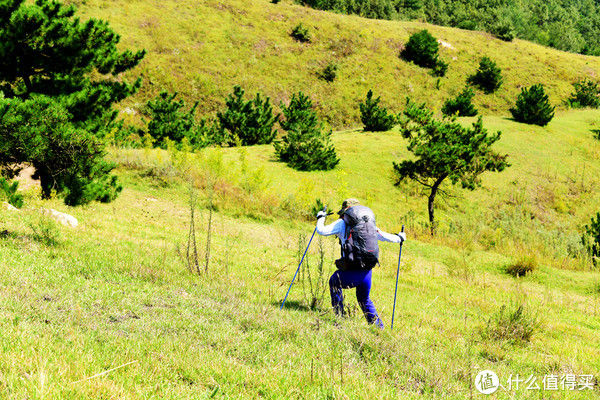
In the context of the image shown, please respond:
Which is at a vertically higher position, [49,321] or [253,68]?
[253,68]

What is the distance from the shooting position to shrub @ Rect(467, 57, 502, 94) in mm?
49500

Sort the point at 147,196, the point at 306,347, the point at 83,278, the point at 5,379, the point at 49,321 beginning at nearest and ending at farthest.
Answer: the point at 5,379 → the point at 49,321 → the point at 306,347 → the point at 83,278 → the point at 147,196

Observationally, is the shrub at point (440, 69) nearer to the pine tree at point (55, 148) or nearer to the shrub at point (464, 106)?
the shrub at point (464, 106)

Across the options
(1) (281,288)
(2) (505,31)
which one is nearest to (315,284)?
(1) (281,288)

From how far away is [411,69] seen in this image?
52438 millimetres

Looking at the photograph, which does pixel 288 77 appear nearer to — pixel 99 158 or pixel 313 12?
pixel 313 12

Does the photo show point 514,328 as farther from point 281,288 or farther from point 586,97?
point 586,97

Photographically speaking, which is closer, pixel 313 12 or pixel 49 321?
pixel 49 321

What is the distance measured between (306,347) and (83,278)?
3508 mm

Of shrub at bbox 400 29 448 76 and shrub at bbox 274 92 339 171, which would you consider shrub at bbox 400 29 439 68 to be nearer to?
shrub at bbox 400 29 448 76

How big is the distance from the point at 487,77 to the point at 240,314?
176 feet

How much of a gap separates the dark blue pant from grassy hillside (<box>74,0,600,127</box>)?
35.8 meters

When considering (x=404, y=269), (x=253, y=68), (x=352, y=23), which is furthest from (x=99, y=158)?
(x=352, y=23)

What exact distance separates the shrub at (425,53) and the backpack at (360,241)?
52.1 metres
